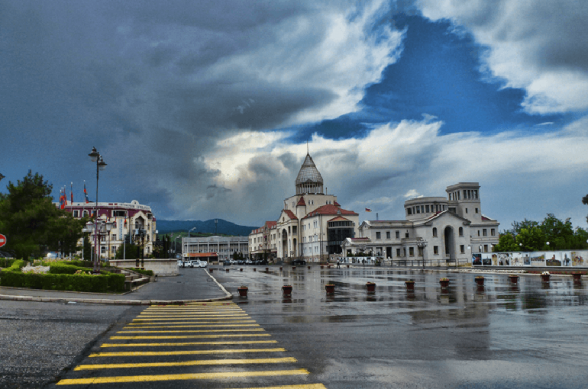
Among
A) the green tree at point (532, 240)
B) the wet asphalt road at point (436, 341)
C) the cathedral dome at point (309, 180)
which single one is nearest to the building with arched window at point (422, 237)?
the green tree at point (532, 240)

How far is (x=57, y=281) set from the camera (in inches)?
862

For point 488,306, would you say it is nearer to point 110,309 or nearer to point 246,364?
point 246,364

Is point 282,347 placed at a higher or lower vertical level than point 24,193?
lower

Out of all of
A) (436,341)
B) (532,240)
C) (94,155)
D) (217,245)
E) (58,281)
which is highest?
(94,155)

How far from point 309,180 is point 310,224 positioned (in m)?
20.8

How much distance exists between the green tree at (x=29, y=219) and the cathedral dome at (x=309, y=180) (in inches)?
3950

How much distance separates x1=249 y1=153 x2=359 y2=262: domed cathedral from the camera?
4818 inches

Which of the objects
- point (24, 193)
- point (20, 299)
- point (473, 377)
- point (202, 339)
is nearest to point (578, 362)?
point (473, 377)

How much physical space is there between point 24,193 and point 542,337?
52.7 metres

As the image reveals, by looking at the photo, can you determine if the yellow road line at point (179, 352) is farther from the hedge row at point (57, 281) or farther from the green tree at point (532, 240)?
the green tree at point (532, 240)

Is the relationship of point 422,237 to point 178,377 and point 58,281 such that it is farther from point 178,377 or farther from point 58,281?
point 178,377

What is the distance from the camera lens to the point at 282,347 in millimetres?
9789

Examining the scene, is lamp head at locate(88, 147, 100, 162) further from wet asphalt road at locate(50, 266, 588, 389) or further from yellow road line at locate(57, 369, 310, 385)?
yellow road line at locate(57, 369, 310, 385)

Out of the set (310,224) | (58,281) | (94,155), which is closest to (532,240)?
(310,224)
